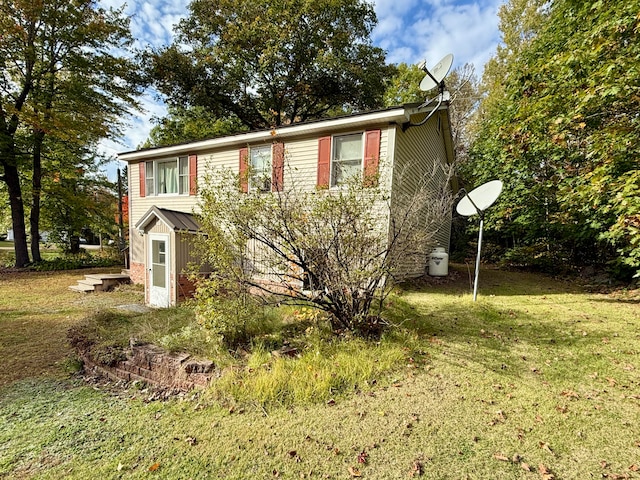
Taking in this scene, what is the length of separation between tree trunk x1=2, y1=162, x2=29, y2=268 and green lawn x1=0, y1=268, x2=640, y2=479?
38.2 feet

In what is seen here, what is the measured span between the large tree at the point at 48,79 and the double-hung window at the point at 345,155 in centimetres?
1266

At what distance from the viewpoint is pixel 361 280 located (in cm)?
425

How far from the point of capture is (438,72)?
7035 millimetres

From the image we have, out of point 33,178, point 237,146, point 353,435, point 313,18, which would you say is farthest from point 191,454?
point 313,18

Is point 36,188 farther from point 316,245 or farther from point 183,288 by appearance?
point 316,245

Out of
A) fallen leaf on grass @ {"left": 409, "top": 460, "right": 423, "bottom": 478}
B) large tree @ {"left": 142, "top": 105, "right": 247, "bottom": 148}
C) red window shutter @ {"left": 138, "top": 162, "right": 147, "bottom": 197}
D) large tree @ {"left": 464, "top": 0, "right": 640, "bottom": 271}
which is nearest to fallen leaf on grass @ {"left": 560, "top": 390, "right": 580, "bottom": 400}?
fallen leaf on grass @ {"left": 409, "top": 460, "right": 423, "bottom": 478}

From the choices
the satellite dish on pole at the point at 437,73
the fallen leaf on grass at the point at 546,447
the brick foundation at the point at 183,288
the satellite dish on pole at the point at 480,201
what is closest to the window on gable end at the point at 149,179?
the brick foundation at the point at 183,288

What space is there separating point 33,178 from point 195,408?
54.1 ft

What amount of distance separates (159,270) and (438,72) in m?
9.09

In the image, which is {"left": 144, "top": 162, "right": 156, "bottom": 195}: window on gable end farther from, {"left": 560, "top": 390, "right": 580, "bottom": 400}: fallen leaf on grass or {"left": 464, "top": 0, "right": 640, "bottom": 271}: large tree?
{"left": 560, "top": 390, "right": 580, "bottom": 400}: fallen leaf on grass

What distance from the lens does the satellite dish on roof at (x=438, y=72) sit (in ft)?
22.2

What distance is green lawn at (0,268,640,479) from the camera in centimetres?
237

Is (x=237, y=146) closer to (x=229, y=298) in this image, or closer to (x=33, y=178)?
(x=229, y=298)

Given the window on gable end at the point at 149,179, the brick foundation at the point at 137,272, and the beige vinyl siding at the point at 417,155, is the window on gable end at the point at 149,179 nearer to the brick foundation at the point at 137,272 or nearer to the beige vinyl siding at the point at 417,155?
the brick foundation at the point at 137,272
